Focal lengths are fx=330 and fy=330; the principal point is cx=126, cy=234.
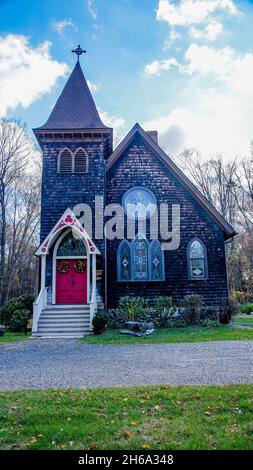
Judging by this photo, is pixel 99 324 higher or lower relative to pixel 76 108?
lower

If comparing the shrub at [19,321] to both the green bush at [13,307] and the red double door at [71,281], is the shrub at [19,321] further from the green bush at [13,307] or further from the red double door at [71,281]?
the red double door at [71,281]

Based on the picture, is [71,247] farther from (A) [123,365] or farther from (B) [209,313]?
(A) [123,365]

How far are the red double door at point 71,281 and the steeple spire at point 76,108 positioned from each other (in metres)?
6.18

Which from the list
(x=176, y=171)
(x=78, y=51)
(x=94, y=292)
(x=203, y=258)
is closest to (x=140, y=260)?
(x=94, y=292)

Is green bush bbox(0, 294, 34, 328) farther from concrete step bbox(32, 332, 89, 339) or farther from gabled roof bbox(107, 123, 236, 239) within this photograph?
gabled roof bbox(107, 123, 236, 239)

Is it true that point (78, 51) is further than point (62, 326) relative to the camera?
Yes

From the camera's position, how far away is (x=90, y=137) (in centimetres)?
1541

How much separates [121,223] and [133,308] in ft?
12.8

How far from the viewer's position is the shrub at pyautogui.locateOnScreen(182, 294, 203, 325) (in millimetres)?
14109

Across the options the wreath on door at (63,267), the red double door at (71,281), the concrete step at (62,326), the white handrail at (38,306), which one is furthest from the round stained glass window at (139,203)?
the concrete step at (62,326)

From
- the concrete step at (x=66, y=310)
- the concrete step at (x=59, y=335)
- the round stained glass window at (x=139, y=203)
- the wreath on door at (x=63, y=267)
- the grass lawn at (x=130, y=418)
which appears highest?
the round stained glass window at (x=139, y=203)

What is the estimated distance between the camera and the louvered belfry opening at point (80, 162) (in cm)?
1539

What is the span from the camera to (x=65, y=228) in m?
14.3

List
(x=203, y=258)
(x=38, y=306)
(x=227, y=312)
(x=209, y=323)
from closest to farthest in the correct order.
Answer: (x=38, y=306)
(x=209, y=323)
(x=227, y=312)
(x=203, y=258)
